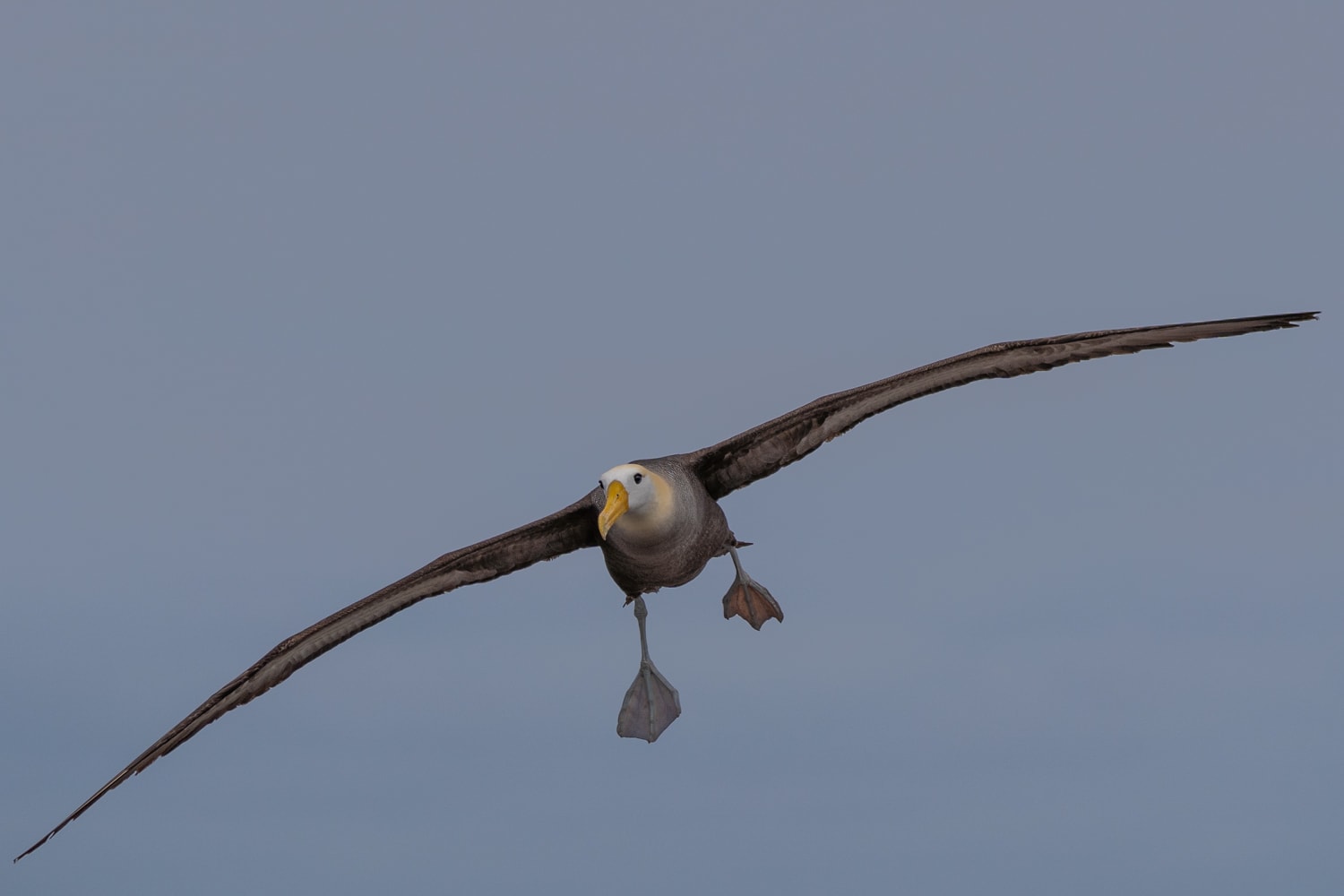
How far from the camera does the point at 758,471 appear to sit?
18.1 meters

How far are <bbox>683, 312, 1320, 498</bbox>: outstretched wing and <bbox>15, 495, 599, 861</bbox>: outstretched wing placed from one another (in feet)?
4.68

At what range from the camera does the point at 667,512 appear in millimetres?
17031

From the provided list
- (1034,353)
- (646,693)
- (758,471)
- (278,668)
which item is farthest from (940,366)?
(278,668)

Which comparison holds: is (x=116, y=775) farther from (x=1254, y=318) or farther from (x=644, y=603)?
(x=1254, y=318)

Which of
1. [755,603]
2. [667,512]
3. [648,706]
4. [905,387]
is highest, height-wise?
[905,387]

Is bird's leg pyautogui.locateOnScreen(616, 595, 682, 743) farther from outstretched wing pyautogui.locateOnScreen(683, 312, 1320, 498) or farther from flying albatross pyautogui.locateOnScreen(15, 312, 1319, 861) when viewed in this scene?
outstretched wing pyautogui.locateOnScreen(683, 312, 1320, 498)

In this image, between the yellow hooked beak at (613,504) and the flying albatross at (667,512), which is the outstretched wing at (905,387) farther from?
the yellow hooked beak at (613,504)

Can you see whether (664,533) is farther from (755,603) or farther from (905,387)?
(755,603)

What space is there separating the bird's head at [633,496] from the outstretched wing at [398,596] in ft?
3.66

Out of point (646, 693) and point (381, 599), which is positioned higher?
point (381, 599)

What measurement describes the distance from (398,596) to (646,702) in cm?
334

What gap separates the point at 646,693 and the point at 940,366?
5820 millimetres

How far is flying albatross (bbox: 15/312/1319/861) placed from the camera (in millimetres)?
16562

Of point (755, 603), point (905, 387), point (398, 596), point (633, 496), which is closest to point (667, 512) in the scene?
point (633, 496)
